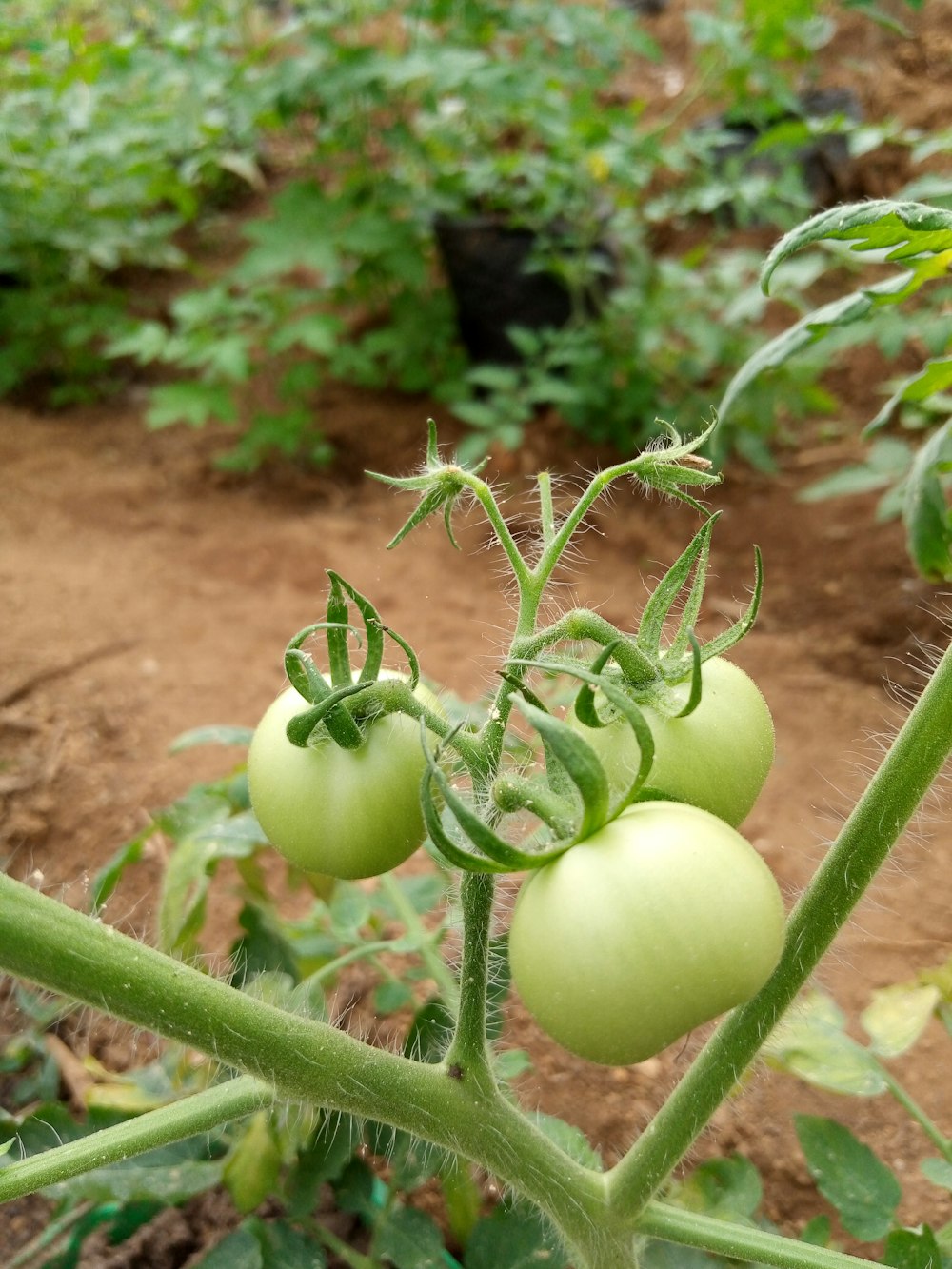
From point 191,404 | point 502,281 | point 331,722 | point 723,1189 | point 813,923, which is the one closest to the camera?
point 331,722

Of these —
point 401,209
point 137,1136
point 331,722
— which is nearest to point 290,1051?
point 137,1136

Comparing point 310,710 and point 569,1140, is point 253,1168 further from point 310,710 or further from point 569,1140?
point 310,710

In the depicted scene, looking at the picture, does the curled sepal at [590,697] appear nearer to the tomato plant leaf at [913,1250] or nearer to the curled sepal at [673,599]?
the curled sepal at [673,599]

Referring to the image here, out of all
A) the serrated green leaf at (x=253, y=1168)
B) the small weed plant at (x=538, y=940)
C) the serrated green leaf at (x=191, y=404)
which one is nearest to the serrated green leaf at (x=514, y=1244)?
the small weed plant at (x=538, y=940)

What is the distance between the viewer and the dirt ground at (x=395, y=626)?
1.40 m

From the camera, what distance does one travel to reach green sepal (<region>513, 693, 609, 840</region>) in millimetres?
528

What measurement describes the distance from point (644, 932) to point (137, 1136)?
1.21ft

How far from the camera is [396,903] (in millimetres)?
1196

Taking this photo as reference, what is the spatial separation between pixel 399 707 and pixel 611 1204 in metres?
0.45

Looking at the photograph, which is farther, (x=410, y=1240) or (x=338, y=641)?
(x=410, y=1240)

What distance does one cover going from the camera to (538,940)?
543mm

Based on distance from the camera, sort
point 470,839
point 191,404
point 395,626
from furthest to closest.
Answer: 1. point 191,404
2. point 395,626
3. point 470,839

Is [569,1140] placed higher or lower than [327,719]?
lower

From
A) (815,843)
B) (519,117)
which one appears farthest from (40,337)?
(815,843)
